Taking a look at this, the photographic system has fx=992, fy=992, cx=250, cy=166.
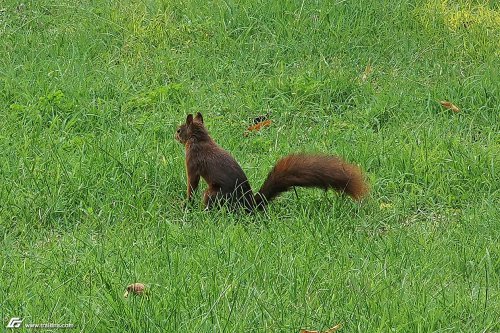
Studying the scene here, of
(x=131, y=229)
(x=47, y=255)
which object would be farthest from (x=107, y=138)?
(x=47, y=255)

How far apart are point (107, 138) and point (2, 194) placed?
94 centimetres

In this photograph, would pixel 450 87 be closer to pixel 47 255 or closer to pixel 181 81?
pixel 181 81

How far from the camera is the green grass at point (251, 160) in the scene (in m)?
3.87

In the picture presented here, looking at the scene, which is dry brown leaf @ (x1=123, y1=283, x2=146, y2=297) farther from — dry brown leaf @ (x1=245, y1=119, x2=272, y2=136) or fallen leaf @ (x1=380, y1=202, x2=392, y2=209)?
dry brown leaf @ (x1=245, y1=119, x2=272, y2=136)

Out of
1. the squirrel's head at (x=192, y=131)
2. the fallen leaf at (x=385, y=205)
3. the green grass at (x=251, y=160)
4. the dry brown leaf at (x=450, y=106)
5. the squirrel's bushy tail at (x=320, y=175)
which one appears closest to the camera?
the green grass at (x=251, y=160)

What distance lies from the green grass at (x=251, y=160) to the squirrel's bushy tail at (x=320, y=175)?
0.48 ft

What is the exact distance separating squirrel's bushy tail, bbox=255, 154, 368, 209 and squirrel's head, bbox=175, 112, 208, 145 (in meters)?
0.59

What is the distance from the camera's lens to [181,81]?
7.43 m

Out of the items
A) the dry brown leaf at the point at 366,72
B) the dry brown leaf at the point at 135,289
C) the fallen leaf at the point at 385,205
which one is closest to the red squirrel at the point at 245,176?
the fallen leaf at the point at 385,205

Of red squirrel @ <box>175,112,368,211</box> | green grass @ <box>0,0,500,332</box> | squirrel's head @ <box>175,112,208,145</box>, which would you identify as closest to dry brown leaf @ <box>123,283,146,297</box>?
green grass @ <box>0,0,500,332</box>

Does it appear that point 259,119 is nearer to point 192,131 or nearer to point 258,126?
point 258,126

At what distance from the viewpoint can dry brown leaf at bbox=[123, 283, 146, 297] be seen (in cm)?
387

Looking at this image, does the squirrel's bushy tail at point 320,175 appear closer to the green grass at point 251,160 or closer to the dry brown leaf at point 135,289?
the green grass at point 251,160

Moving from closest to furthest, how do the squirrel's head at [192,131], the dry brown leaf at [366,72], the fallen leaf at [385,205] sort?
1. the fallen leaf at [385,205]
2. the squirrel's head at [192,131]
3. the dry brown leaf at [366,72]
